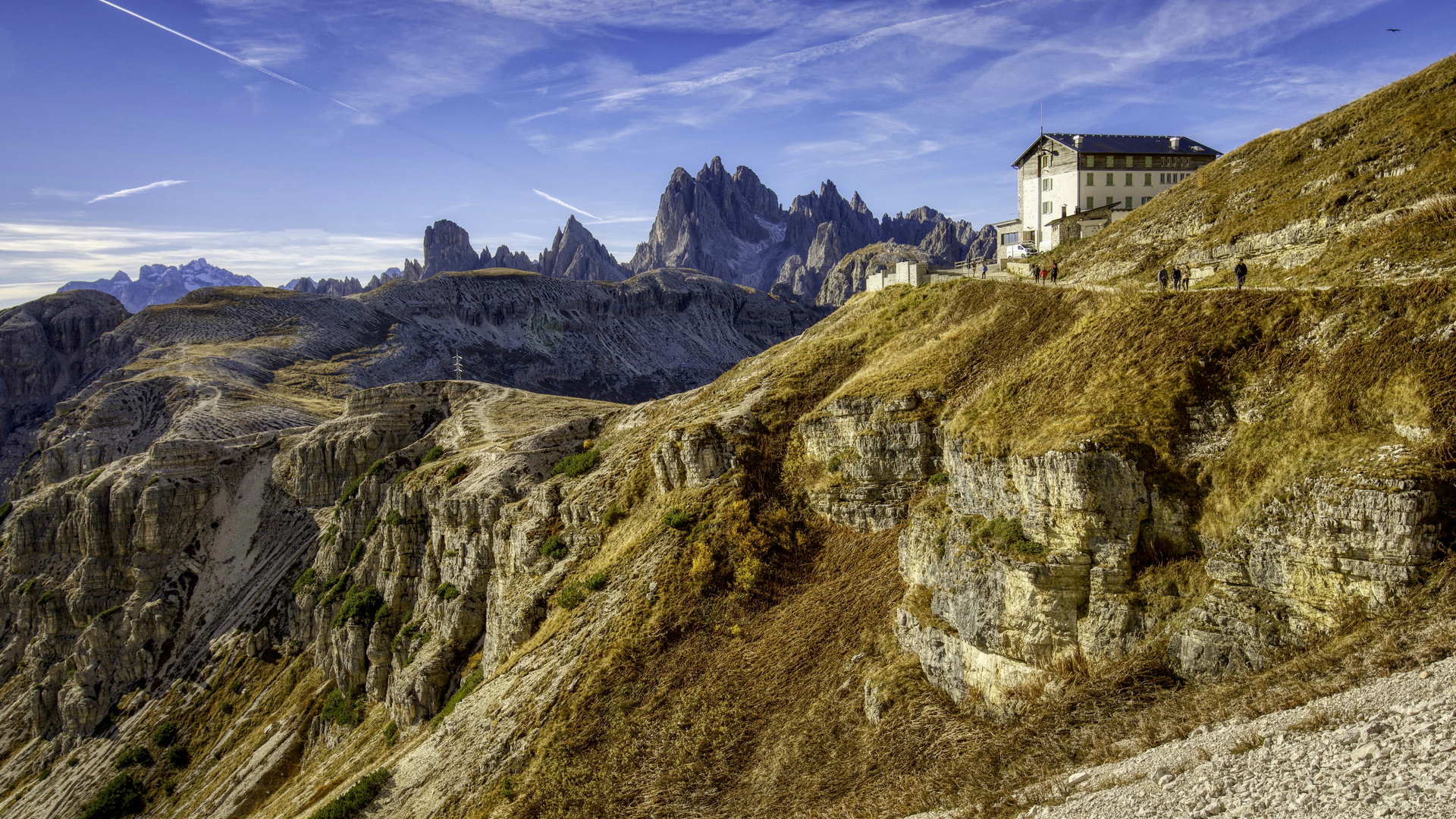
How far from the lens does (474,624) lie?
36.8m

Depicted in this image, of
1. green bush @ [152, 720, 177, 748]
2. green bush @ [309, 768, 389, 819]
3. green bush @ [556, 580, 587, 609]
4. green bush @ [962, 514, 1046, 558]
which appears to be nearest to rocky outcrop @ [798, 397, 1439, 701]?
green bush @ [962, 514, 1046, 558]

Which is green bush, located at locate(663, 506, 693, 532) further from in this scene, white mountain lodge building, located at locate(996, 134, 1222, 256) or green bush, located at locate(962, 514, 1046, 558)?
white mountain lodge building, located at locate(996, 134, 1222, 256)

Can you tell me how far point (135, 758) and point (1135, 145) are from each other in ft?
267

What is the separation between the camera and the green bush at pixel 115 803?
149 ft

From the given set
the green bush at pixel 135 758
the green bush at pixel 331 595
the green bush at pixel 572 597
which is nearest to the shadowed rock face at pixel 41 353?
the green bush at pixel 135 758

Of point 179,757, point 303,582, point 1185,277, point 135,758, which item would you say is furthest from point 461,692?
point 1185,277

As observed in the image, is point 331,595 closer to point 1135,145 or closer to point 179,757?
point 179,757

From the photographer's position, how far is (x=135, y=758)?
48812 mm

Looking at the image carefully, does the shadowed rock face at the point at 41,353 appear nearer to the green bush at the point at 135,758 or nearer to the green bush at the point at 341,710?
the green bush at the point at 135,758

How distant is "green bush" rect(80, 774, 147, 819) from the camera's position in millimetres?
45281

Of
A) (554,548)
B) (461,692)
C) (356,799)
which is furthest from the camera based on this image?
(554,548)

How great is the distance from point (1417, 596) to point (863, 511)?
1527 cm

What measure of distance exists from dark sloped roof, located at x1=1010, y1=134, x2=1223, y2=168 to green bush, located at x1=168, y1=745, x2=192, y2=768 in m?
72.6

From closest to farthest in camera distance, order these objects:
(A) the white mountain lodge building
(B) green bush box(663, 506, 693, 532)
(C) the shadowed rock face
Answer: (B) green bush box(663, 506, 693, 532) → (A) the white mountain lodge building → (C) the shadowed rock face
